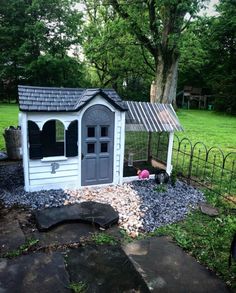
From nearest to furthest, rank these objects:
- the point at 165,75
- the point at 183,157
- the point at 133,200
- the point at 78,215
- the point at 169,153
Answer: the point at 78,215 → the point at 133,200 → the point at 169,153 → the point at 183,157 → the point at 165,75

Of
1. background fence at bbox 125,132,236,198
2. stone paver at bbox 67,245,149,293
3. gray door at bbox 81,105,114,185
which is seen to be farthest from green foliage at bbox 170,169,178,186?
stone paver at bbox 67,245,149,293

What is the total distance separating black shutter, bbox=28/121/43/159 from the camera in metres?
5.81

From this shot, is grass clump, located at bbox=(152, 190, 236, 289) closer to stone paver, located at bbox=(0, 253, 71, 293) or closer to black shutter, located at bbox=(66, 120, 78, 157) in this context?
stone paver, located at bbox=(0, 253, 71, 293)

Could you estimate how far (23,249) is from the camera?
4.05 meters

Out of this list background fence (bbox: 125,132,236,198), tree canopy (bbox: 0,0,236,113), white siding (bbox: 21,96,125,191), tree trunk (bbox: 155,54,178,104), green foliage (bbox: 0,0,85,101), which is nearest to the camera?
white siding (bbox: 21,96,125,191)

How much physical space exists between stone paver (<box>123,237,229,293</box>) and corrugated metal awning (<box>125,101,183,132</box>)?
10.5 ft

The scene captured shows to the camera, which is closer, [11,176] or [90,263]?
[90,263]

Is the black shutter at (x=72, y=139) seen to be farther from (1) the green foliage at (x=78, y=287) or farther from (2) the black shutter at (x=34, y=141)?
(1) the green foliage at (x=78, y=287)

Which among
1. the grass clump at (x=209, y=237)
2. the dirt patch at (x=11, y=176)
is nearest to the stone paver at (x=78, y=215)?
the grass clump at (x=209, y=237)

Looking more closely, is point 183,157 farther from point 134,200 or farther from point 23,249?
point 23,249

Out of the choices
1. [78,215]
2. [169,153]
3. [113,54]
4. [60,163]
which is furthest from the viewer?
[113,54]

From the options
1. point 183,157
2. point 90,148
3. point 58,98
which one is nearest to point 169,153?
point 183,157

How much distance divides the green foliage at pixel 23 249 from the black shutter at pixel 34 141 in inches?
86.1

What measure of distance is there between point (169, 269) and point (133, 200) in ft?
7.68
